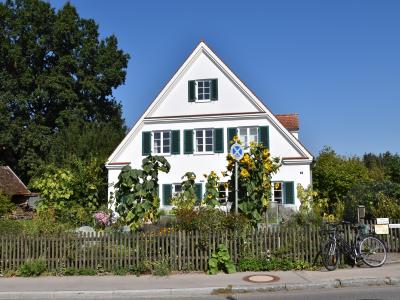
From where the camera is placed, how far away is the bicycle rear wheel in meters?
10.7

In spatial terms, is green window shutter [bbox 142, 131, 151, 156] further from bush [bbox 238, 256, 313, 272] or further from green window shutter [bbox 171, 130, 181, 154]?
bush [bbox 238, 256, 313, 272]

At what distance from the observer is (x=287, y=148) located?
87.4 feet

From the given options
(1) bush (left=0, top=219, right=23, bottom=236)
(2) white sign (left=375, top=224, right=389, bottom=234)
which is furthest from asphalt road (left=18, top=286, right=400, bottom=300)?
(1) bush (left=0, top=219, right=23, bottom=236)

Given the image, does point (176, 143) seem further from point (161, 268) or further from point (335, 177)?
point (161, 268)

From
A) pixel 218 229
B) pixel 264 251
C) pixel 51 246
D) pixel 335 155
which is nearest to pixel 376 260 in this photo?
pixel 264 251

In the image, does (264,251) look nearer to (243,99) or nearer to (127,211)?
(127,211)

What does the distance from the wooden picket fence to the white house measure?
15325 mm

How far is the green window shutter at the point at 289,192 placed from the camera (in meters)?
26.0

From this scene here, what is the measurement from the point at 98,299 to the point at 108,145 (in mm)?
26937

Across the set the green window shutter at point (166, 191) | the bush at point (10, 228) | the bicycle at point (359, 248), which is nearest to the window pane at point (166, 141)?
the green window shutter at point (166, 191)

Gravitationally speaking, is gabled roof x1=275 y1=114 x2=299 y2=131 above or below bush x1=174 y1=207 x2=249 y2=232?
above

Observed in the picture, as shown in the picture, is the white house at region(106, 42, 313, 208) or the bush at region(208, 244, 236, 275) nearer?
the bush at region(208, 244, 236, 275)

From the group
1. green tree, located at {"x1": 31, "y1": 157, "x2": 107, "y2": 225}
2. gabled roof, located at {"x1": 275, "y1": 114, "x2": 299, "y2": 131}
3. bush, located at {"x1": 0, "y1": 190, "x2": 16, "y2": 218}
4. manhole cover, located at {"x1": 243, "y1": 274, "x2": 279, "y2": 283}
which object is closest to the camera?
manhole cover, located at {"x1": 243, "y1": 274, "x2": 279, "y2": 283}

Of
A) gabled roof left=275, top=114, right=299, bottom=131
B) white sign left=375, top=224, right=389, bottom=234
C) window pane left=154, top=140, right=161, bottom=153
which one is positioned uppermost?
gabled roof left=275, top=114, right=299, bottom=131
